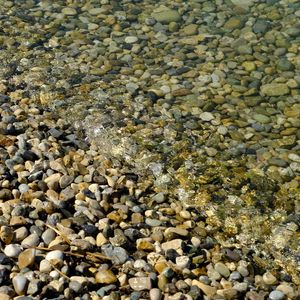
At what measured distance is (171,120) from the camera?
5750 millimetres

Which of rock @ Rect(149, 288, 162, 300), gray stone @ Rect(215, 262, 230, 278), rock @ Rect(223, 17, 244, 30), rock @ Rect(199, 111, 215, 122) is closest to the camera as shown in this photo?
rock @ Rect(149, 288, 162, 300)

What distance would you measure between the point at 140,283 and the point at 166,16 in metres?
4.36

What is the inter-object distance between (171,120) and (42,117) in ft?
3.83

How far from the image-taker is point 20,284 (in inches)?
144

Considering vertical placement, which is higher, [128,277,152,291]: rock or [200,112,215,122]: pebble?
[128,277,152,291]: rock

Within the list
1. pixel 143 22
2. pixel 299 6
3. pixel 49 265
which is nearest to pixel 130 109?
pixel 143 22

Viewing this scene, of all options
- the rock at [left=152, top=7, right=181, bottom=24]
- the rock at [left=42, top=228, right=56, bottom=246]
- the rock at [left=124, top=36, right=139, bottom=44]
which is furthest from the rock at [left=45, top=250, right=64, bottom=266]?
the rock at [left=152, top=7, right=181, bottom=24]

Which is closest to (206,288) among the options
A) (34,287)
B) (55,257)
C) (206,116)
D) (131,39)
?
(55,257)

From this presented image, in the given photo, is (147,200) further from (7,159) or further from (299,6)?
(299,6)

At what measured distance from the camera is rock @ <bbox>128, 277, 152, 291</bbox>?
3.82m

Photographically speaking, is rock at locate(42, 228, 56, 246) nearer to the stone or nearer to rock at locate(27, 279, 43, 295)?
rock at locate(27, 279, 43, 295)

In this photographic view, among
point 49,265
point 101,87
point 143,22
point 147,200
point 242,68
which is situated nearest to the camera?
point 49,265

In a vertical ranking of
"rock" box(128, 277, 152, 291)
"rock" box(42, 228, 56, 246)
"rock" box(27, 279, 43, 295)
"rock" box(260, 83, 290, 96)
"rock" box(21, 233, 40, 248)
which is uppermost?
"rock" box(27, 279, 43, 295)

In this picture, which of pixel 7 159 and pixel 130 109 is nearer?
pixel 7 159
